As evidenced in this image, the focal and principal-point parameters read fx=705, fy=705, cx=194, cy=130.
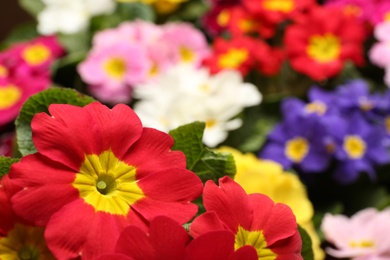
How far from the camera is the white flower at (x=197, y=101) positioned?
1064mm

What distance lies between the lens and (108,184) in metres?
0.47

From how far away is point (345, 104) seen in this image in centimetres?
111

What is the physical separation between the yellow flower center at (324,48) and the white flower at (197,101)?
180 mm

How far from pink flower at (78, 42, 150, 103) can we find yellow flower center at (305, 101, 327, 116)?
281 mm

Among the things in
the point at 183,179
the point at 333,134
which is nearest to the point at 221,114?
the point at 333,134

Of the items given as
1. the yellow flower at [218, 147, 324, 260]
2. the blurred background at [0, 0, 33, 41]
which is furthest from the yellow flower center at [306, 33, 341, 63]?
the blurred background at [0, 0, 33, 41]

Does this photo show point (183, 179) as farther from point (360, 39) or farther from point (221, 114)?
point (360, 39)

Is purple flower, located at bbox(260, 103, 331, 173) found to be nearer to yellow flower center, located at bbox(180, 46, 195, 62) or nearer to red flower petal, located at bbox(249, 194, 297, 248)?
yellow flower center, located at bbox(180, 46, 195, 62)

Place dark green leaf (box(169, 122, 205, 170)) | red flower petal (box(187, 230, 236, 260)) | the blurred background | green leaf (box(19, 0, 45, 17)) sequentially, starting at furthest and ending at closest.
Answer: the blurred background → green leaf (box(19, 0, 45, 17)) → dark green leaf (box(169, 122, 205, 170)) → red flower petal (box(187, 230, 236, 260))

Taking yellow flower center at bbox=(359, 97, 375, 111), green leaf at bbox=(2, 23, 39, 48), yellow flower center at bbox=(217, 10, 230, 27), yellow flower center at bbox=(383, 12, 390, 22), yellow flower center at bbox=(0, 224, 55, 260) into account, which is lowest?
green leaf at bbox=(2, 23, 39, 48)

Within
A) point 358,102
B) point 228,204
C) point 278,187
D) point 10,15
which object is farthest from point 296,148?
point 10,15

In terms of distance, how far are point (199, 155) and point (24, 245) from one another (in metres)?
0.16

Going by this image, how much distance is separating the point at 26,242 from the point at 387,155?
2.49 feet

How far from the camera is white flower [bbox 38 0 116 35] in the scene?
4.45ft
